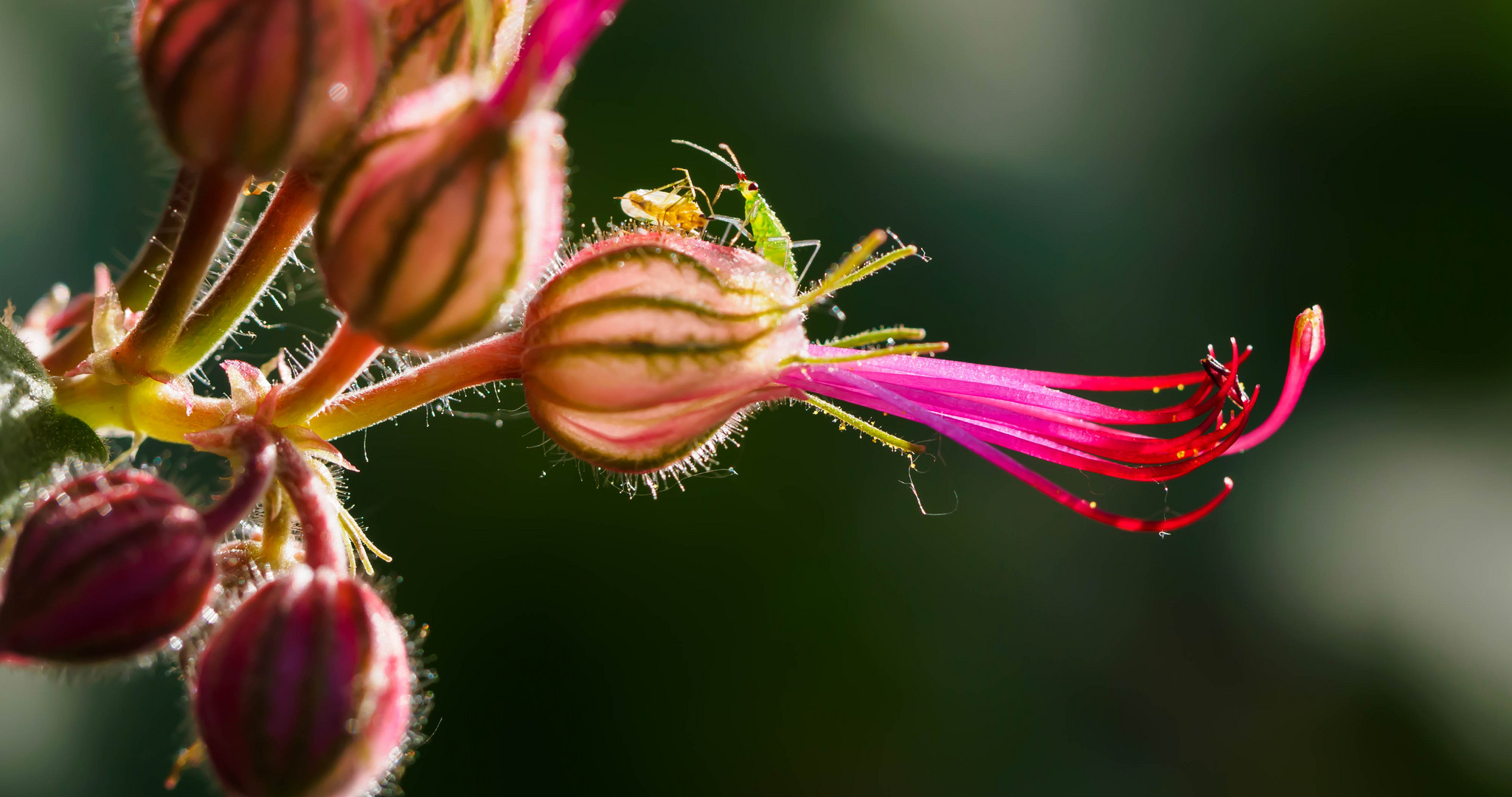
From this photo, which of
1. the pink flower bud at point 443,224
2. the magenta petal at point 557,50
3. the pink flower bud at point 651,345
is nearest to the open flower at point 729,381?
the pink flower bud at point 651,345

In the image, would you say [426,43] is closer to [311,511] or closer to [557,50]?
[557,50]

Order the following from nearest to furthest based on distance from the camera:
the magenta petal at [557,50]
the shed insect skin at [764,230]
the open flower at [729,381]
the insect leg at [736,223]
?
the magenta petal at [557,50], the open flower at [729,381], the insect leg at [736,223], the shed insect skin at [764,230]

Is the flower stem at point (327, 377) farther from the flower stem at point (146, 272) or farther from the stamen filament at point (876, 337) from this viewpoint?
the stamen filament at point (876, 337)

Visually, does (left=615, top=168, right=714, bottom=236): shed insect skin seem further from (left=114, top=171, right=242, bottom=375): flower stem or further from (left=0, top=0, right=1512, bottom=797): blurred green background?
(left=0, top=0, right=1512, bottom=797): blurred green background

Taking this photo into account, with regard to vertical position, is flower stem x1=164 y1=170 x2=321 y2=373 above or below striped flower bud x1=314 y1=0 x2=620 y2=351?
below

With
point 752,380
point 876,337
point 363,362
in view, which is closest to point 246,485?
point 363,362

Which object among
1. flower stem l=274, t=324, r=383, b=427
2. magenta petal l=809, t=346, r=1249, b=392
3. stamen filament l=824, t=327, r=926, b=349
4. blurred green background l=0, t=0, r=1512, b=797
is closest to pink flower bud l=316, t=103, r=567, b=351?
flower stem l=274, t=324, r=383, b=427

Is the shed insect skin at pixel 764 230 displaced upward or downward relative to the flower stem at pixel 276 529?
upward
